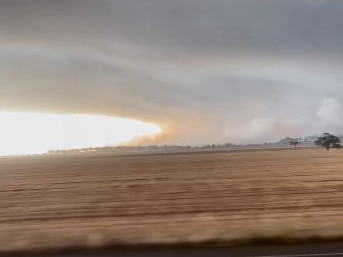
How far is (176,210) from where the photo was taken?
28234mm

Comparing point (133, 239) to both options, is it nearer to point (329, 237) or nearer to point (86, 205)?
point (329, 237)

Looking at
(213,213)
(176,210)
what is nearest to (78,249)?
(213,213)

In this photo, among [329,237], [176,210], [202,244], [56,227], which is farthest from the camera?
[176,210]

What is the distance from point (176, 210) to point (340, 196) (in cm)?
1192

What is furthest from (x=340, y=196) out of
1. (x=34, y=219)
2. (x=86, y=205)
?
(x=34, y=219)

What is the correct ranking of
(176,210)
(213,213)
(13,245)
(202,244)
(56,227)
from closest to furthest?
(202,244) < (13,245) < (56,227) < (213,213) < (176,210)

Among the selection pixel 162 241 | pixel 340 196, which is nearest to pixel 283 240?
pixel 162 241

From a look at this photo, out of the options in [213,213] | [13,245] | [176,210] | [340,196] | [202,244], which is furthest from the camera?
[340,196]

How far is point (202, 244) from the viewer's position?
14.1 meters

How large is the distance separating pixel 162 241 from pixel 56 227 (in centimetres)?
810

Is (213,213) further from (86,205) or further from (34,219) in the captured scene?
(86,205)

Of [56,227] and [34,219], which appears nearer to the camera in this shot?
[56,227]

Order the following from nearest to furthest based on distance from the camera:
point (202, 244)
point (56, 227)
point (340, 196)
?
point (202, 244)
point (56, 227)
point (340, 196)

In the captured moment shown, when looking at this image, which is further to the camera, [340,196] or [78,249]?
[340,196]
